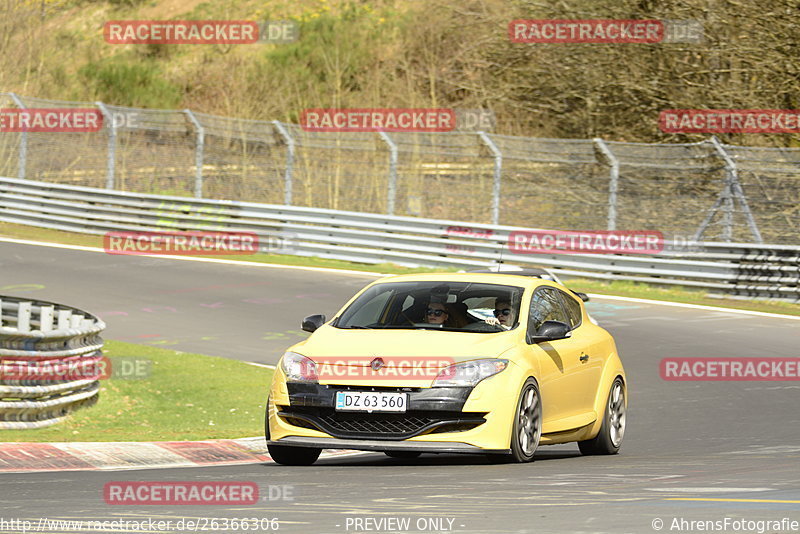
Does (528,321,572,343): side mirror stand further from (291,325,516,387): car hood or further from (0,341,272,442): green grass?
(0,341,272,442): green grass

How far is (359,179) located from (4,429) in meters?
19.7

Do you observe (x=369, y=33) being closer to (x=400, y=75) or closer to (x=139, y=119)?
(x=400, y=75)

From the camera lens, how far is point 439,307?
10109 millimetres

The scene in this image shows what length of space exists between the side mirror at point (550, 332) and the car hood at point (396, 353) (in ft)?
0.69

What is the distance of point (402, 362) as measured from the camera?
9172 mm

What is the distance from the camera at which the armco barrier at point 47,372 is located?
11.7 meters

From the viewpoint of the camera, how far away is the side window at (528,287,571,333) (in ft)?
33.2

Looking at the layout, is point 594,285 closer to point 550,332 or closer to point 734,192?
point 734,192

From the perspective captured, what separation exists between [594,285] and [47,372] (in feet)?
48.7
